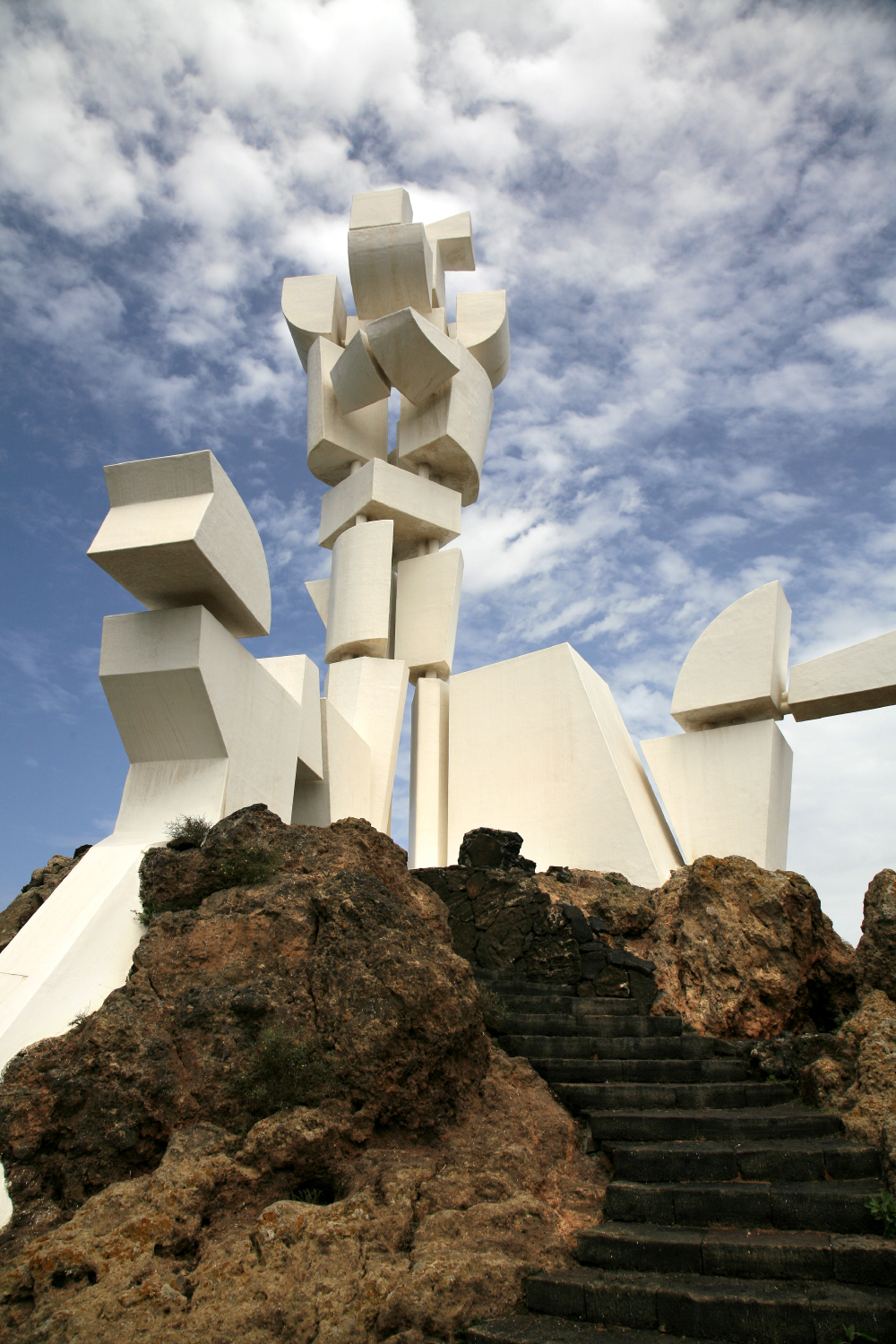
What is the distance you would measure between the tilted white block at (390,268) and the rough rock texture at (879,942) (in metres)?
12.6

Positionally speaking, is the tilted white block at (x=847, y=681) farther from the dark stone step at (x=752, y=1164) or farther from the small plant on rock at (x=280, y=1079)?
the small plant on rock at (x=280, y=1079)

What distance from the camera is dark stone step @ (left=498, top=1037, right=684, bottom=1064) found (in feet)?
21.3

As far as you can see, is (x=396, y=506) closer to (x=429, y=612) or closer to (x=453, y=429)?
(x=453, y=429)

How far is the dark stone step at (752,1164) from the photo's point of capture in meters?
4.86

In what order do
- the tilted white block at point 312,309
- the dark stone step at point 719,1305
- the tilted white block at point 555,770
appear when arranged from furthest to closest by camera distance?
the tilted white block at point 312,309
the tilted white block at point 555,770
the dark stone step at point 719,1305

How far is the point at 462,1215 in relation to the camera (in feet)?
14.0

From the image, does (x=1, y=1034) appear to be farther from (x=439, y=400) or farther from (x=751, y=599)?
(x=439, y=400)

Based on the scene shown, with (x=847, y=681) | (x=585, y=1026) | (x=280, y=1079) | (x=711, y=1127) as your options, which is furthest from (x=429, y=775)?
(x=280, y=1079)

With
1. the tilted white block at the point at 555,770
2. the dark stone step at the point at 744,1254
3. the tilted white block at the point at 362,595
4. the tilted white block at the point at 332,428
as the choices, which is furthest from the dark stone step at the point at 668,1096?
the tilted white block at the point at 332,428

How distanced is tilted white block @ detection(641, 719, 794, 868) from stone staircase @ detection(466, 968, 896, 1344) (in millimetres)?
6375

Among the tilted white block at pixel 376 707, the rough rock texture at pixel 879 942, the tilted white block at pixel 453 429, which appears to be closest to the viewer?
the rough rock texture at pixel 879 942

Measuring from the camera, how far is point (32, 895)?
956cm

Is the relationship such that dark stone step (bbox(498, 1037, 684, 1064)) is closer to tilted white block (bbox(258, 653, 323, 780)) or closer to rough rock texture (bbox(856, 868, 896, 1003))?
rough rock texture (bbox(856, 868, 896, 1003))

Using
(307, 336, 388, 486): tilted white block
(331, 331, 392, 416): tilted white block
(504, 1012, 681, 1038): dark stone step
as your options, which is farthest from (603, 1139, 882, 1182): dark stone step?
(307, 336, 388, 486): tilted white block
